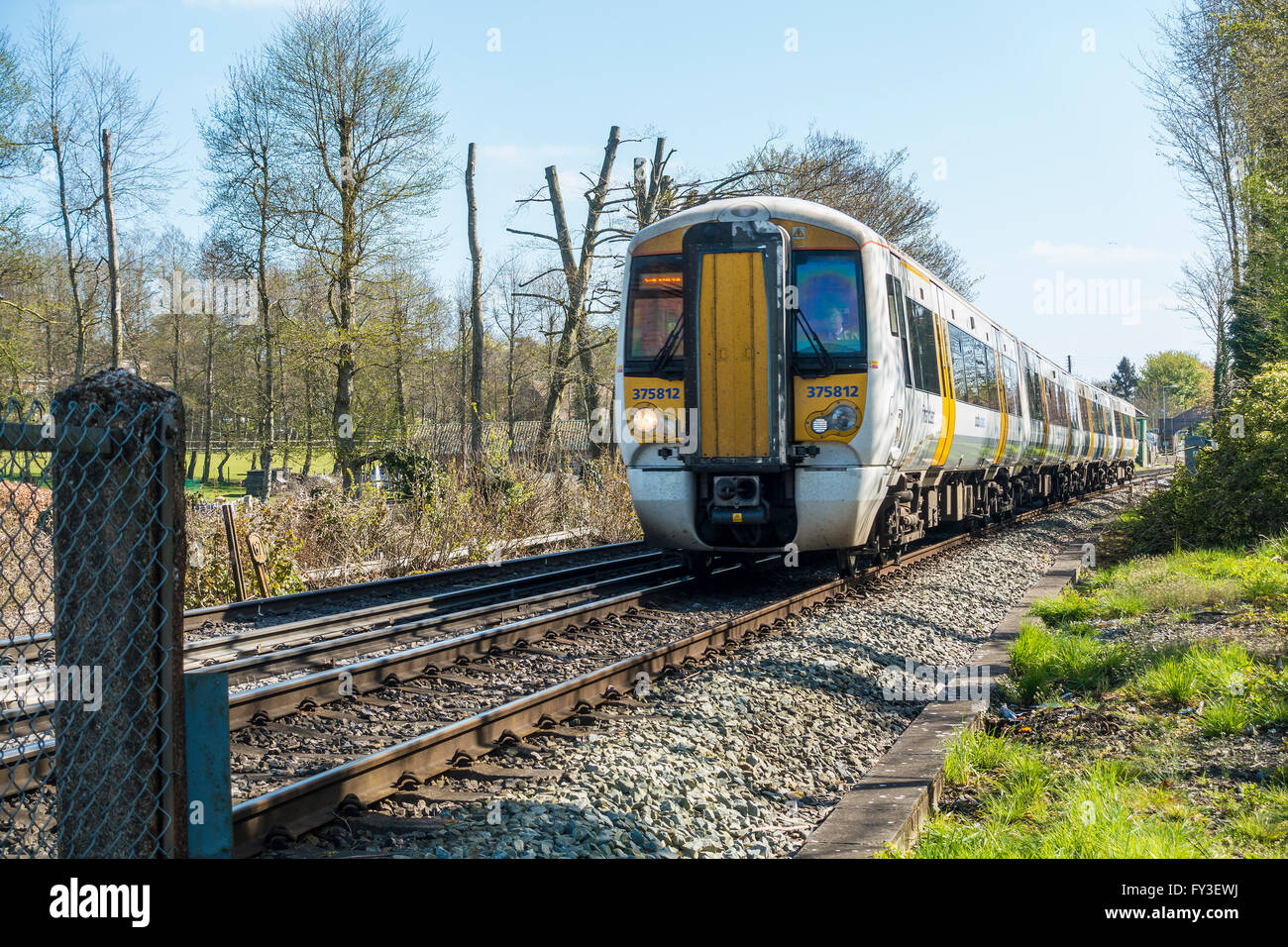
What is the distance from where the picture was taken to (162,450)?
8.66 feet

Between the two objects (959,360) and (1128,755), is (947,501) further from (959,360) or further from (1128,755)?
(1128,755)

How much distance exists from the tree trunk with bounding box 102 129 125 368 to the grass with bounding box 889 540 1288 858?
19.7 m

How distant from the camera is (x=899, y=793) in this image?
4254mm

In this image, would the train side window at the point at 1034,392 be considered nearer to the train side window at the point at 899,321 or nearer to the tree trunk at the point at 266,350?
the train side window at the point at 899,321

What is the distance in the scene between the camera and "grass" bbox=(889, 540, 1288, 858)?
371 cm

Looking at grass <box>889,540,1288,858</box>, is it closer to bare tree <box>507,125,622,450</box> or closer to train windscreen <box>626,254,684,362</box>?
train windscreen <box>626,254,684,362</box>

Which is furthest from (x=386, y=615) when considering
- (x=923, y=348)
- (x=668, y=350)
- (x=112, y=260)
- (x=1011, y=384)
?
(x=112, y=260)

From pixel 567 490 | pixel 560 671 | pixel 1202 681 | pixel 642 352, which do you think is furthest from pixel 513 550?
pixel 1202 681

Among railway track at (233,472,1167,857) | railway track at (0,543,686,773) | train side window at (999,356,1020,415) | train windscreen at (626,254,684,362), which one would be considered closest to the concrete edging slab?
railway track at (233,472,1167,857)

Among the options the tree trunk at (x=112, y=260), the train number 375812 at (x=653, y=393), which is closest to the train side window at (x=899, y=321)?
the train number 375812 at (x=653, y=393)

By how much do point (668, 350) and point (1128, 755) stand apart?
5.74 metres

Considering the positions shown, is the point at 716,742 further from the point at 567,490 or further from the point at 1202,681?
the point at 567,490

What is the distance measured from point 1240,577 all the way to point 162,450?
9.34 meters

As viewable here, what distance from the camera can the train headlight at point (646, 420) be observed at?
9.58 metres
